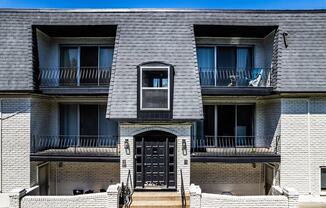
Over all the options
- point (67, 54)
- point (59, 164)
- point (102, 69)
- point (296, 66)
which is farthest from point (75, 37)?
point (296, 66)

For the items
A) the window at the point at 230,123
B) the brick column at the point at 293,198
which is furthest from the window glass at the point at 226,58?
the brick column at the point at 293,198

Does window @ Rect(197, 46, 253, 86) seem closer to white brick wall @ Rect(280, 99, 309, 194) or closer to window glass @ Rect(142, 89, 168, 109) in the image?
white brick wall @ Rect(280, 99, 309, 194)

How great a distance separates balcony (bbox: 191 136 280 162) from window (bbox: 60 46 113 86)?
5.14 metres

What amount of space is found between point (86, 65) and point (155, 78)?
369 centimetres

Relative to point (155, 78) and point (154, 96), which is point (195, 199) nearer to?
point (154, 96)

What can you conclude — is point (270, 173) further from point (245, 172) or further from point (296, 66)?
point (296, 66)

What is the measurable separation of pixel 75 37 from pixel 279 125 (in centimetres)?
963

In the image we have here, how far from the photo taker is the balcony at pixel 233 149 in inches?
551

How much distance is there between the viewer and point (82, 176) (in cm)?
1584

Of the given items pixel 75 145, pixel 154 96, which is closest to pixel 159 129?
pixel 154 96

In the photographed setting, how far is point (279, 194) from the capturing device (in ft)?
42.8

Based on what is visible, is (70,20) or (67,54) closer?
(70,20)

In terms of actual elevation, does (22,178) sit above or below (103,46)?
below

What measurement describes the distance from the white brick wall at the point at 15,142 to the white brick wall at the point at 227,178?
23.1ft
